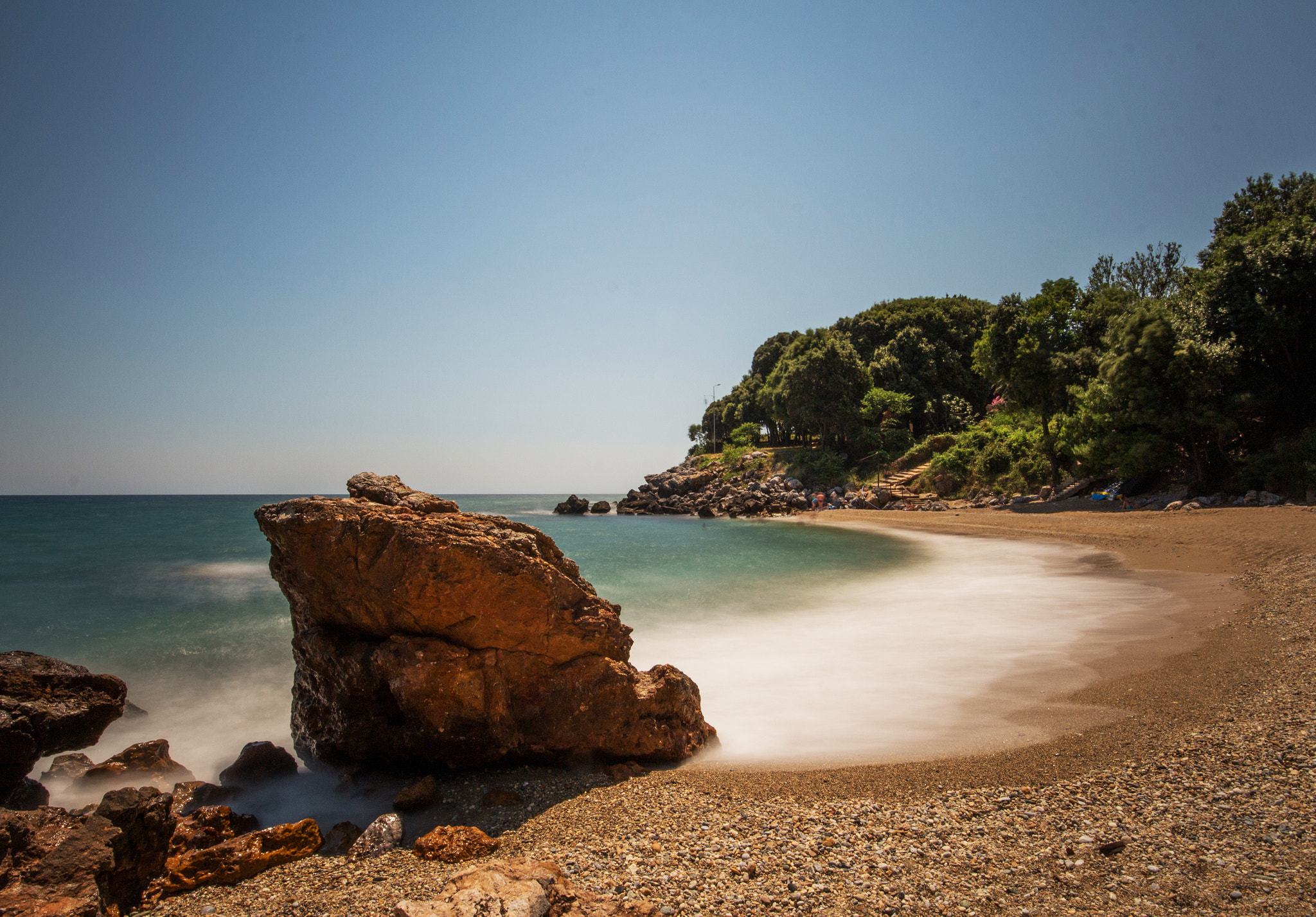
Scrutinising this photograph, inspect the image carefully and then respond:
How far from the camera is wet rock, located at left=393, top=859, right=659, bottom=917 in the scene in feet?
8.57

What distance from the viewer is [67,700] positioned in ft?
16.6

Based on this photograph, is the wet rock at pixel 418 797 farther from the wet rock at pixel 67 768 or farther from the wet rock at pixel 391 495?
the wet rock at pixel 67 768

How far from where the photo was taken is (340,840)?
4.15 meters

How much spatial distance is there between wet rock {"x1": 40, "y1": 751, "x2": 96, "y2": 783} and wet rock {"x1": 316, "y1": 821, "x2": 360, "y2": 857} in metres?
3.51

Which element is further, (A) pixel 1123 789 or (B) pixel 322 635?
(B) pixel 322 635

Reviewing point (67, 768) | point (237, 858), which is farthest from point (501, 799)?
point (67, 768)

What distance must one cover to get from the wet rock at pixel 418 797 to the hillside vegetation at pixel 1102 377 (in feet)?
88.1

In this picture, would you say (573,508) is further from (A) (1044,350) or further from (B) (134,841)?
(B) (134,841)

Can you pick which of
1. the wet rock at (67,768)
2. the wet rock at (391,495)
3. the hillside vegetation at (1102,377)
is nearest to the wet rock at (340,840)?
the wet rock at (391,495)

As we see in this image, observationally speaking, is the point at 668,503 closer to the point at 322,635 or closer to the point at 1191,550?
the point at 1191,550

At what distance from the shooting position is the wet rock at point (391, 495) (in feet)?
18.5

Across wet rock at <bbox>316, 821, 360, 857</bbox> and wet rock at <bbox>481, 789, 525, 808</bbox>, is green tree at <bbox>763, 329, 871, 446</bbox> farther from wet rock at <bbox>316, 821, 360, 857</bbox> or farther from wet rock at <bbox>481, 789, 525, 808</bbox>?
wet rock at <bbox>316, 821, 360, 857</bbox>

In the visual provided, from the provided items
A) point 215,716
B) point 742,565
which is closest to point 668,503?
point 742,565

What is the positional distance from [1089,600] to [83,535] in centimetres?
5412
